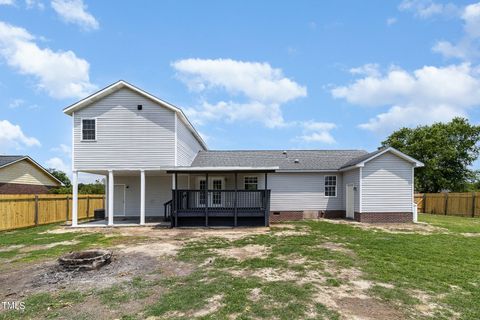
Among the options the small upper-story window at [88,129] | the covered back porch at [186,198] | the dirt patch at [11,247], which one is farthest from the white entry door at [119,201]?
the dirt patch at [11,247]

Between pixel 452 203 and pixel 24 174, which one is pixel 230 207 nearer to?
pixel 24 174

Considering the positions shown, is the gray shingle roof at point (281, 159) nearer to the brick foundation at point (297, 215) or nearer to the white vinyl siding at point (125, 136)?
the brick foundation at point (297, 215)

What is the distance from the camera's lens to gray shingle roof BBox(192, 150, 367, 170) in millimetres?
18906

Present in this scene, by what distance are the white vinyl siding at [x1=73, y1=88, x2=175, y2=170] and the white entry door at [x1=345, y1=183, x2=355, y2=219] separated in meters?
9.78

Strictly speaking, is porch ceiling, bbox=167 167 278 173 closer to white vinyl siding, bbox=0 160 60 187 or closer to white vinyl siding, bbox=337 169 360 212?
white vinyl siding, bbox=337 169 360 212

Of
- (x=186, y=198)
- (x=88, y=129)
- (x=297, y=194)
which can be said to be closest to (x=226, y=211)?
(x=186, y=198)

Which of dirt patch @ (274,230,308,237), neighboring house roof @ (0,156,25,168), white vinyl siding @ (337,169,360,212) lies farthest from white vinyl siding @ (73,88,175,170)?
white vinyl siding @ (337,169,360,212)

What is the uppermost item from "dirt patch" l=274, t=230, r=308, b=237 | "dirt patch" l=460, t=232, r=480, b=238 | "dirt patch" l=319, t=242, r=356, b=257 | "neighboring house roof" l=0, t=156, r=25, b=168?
"neighboring house roof" l=0, t=156, r=25, b=168

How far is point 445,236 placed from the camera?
12.0 m

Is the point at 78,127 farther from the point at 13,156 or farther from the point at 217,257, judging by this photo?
the point at 217,257

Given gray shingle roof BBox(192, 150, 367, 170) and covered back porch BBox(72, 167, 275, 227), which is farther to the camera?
gray shingle roof BBox(192, 150, 367, 170)

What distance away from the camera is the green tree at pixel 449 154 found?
33875 millimetres

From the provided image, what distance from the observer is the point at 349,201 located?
17797 millimetres

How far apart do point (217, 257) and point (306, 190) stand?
1122cm
